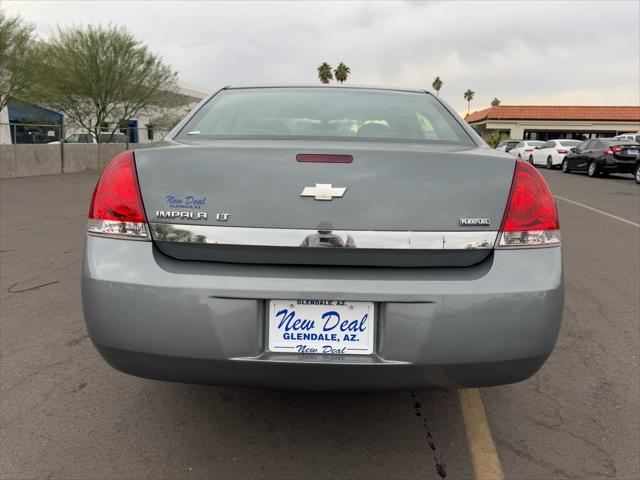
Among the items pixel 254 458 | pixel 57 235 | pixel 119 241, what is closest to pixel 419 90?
pixel 119 241

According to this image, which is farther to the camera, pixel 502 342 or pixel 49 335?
pixel 49 335

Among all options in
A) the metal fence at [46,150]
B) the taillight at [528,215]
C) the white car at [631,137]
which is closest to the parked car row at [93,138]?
the metal fence at [46,150]

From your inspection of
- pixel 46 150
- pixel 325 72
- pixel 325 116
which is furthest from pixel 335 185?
pixel 325 72

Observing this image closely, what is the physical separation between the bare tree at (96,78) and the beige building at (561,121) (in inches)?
1201

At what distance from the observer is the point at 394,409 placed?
2.64 m

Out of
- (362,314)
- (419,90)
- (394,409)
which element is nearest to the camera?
(362,314)

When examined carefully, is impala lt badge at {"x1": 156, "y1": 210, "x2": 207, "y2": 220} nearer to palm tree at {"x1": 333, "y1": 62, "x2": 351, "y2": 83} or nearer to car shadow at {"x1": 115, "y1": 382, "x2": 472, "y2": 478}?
car shadow at {"x1": 115, "y1": 382, "x2": 472, "y2": 478}

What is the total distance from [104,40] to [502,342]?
85.7 feet

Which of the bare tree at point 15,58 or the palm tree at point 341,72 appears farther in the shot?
the palm tree at point 341,72

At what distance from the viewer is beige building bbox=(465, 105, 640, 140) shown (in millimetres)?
46562

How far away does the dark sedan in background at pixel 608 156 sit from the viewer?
17.4 m

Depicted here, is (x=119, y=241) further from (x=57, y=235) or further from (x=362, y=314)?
(x=57, y=235)

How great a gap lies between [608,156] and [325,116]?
18.0 meters

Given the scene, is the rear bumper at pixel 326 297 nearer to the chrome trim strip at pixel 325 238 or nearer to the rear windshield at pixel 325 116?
the chrome trim strip at pixel 325 238
